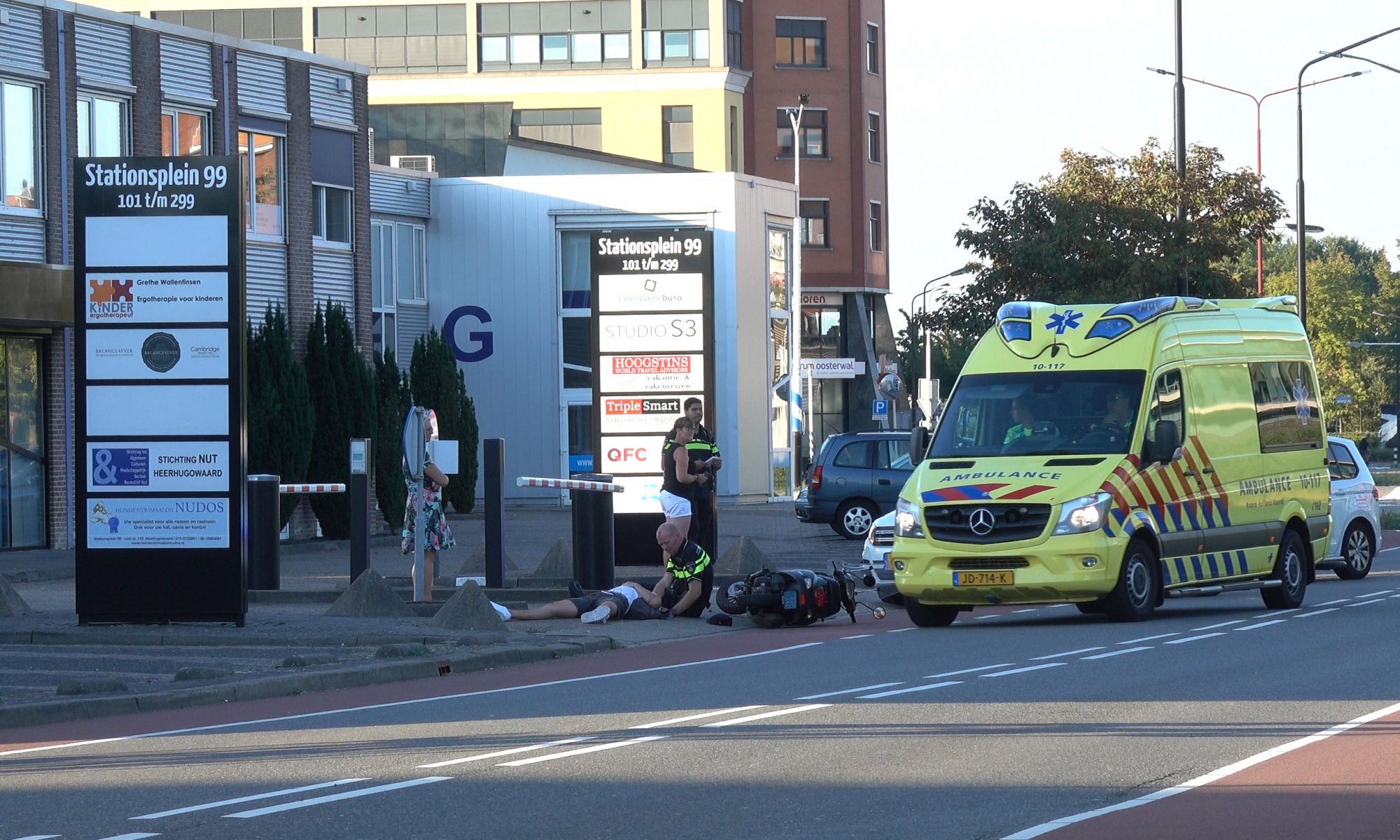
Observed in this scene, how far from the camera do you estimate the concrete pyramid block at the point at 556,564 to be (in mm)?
23047

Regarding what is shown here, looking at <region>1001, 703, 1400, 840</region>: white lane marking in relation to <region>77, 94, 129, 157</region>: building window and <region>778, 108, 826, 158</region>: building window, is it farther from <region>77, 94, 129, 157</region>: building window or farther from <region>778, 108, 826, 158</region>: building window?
<region>778, 108, 826, 158</region>: building window

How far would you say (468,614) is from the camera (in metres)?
17.2

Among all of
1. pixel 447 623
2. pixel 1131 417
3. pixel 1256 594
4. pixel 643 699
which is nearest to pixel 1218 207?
pixel 1256 594

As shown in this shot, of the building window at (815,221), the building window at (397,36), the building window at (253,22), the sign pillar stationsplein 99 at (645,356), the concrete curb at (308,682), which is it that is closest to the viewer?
the concrete curb at (308,682)

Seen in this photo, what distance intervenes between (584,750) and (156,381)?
8.35m

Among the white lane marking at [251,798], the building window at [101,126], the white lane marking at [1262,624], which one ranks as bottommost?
the white lane marking at [1262,624]

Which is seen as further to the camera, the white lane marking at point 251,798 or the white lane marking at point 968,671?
the white lane marking at point 968,671

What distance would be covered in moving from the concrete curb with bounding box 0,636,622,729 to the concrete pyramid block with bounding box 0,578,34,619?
501 cm

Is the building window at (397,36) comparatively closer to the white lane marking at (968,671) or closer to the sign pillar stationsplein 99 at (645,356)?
the sign pillar stationsplein 99 at (645,356)

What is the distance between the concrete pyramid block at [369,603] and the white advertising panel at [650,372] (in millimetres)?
6809

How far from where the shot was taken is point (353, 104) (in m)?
35.6

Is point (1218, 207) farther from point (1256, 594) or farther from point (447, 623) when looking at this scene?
point (447, 623)

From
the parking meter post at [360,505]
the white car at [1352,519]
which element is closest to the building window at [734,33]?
the white car at [1352,519]

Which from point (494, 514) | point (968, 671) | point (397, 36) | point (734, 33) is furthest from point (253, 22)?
point (968, 671)
